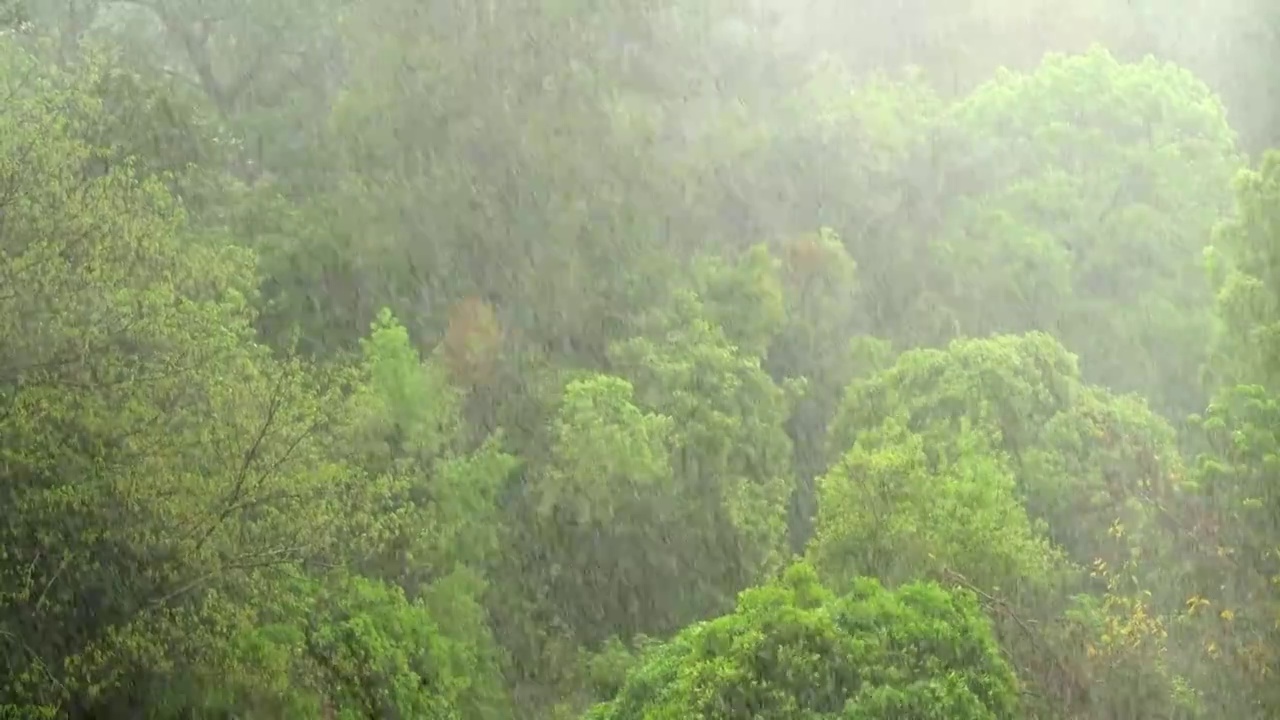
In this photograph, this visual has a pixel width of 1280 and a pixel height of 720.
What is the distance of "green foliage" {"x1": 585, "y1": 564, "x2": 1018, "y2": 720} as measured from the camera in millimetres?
10992

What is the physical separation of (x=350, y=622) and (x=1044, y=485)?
26.4 ft

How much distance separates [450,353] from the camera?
1977 cm

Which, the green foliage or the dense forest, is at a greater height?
the dense forest

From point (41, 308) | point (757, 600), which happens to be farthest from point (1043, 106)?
point (41, 308)

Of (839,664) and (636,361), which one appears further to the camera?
(636,361)

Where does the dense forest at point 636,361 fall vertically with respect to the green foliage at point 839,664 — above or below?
above

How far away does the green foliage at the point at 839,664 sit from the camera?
11.0 meters

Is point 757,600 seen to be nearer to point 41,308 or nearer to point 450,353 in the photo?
point 41,308

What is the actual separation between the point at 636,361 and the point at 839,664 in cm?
870

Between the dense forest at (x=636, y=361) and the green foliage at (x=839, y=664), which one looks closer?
the dense forest at (x=636, y=361)

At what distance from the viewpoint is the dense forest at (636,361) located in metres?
10.7

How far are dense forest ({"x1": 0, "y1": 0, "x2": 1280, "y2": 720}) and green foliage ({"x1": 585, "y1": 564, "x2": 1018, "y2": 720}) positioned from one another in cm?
4

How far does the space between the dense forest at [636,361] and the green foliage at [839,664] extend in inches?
1.7

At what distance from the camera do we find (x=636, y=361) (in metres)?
19.4
